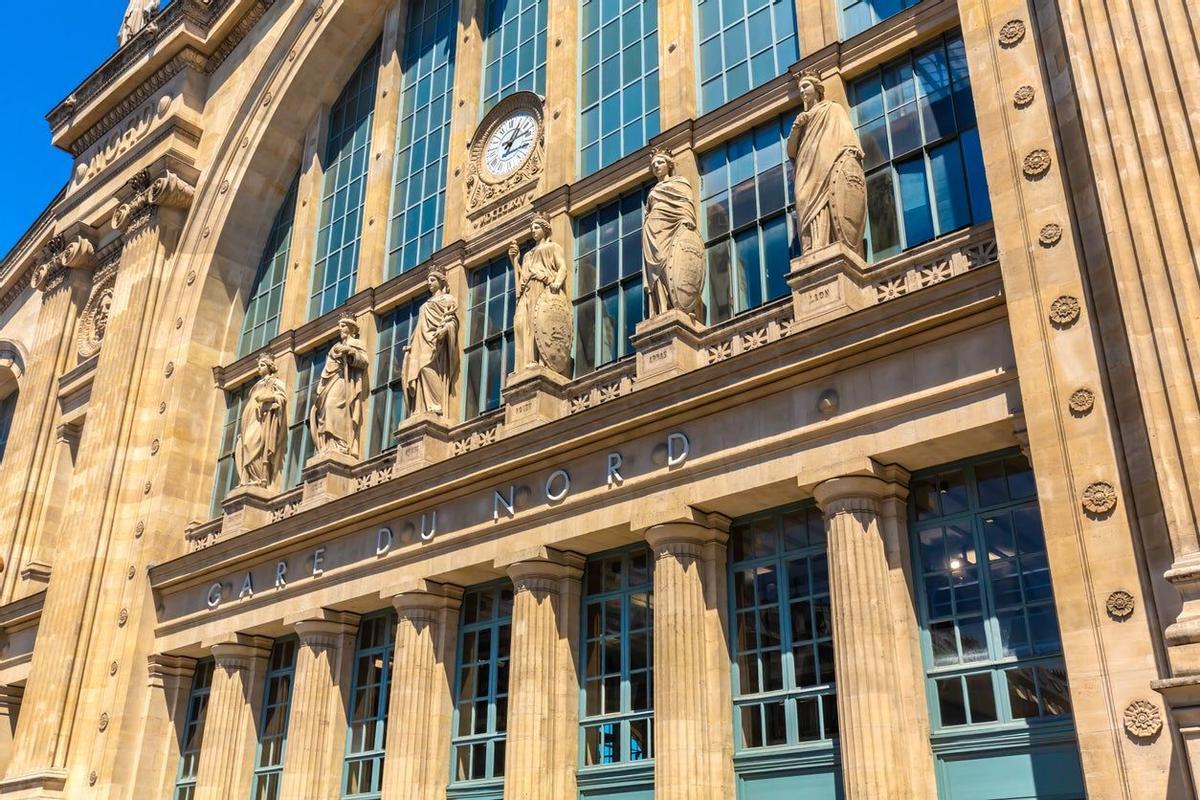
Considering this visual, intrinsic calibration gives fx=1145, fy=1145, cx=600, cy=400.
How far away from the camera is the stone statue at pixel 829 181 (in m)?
17.9

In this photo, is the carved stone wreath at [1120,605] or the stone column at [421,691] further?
the stone column at [421,691]

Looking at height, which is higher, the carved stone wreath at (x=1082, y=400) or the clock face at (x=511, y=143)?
the clock face at (x=511, y=143)

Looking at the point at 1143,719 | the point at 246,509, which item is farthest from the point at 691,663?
the point at 246,509

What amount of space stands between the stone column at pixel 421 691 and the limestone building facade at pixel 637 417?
3.3 inches

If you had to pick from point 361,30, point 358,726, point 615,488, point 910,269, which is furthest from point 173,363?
point 910,269

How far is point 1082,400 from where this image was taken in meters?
13.6

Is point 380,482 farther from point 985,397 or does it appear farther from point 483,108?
point 985,397

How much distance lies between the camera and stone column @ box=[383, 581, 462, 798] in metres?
21.0

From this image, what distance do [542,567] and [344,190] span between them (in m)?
15.5

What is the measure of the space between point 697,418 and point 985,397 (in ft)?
15.7

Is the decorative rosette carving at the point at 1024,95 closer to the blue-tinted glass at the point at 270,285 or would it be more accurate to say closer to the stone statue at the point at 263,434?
the stone statue at the point at 263,434

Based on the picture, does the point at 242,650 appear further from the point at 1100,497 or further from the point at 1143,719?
the point at 1143,719

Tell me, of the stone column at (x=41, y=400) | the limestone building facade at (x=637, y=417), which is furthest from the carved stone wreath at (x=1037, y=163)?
the stone column at (x=41, y=400)

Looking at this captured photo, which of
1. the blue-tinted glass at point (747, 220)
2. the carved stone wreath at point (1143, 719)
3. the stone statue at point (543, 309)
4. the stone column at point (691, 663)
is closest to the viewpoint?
the carved stone wreath at point (1143, 719)
